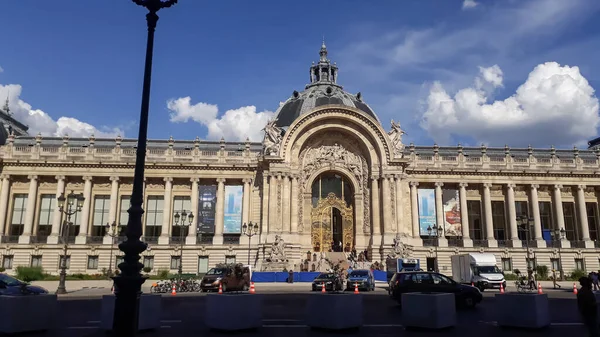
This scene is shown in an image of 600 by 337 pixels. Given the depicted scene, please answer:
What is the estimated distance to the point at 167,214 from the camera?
161 feet

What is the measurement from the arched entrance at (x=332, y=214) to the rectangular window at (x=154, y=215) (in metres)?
17.2

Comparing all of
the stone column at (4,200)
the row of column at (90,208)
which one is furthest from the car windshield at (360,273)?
the stone column at (4,200)

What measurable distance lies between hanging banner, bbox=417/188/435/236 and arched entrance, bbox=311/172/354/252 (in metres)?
7.99

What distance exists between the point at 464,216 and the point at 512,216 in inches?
224

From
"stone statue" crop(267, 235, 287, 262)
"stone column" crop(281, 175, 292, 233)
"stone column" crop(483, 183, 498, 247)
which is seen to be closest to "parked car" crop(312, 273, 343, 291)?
"stone statue" crop(267, 235, 287, 262)

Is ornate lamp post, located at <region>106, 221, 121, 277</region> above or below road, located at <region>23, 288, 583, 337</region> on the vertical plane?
above

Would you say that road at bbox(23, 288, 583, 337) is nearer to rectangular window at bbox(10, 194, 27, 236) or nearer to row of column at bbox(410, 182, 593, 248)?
row of column at bbox(410, 182, 593, 248)

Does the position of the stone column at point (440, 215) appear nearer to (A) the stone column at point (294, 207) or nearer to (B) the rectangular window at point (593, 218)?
(A) the stone column at point (294, 207)

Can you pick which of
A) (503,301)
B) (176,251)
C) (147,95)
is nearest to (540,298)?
(503,301)

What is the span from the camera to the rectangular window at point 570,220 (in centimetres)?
5253

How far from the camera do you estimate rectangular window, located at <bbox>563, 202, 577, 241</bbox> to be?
52531 mm

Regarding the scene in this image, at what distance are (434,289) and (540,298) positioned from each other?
728 centimetres

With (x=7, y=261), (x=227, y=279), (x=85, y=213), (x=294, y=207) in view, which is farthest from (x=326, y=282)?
(x=7, y=261)

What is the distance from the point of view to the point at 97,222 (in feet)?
162
